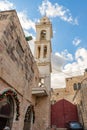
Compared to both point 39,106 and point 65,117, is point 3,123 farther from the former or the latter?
point 65,117

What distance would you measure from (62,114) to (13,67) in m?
10.9

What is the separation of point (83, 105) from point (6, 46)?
1163cm

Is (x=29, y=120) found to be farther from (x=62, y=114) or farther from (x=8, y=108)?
(x=62, y=114)

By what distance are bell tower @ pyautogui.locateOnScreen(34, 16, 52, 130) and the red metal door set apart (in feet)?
6.78

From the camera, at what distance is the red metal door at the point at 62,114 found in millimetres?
16531

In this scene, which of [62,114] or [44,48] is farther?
[44,48]

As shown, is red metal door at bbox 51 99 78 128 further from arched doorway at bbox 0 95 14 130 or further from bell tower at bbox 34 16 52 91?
arched doorway at bbox 0 95 14 130

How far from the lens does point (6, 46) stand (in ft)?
26.0

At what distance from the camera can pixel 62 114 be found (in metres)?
17.0

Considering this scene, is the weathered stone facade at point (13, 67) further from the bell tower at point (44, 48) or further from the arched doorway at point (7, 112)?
the bell tower at point (44, 48)

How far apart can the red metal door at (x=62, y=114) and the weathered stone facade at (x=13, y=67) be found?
19.7ft

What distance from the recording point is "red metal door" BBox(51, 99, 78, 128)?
16531mm

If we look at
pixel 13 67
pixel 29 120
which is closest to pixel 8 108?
pixel 13 67

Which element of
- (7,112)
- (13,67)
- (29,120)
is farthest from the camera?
(29,120)
